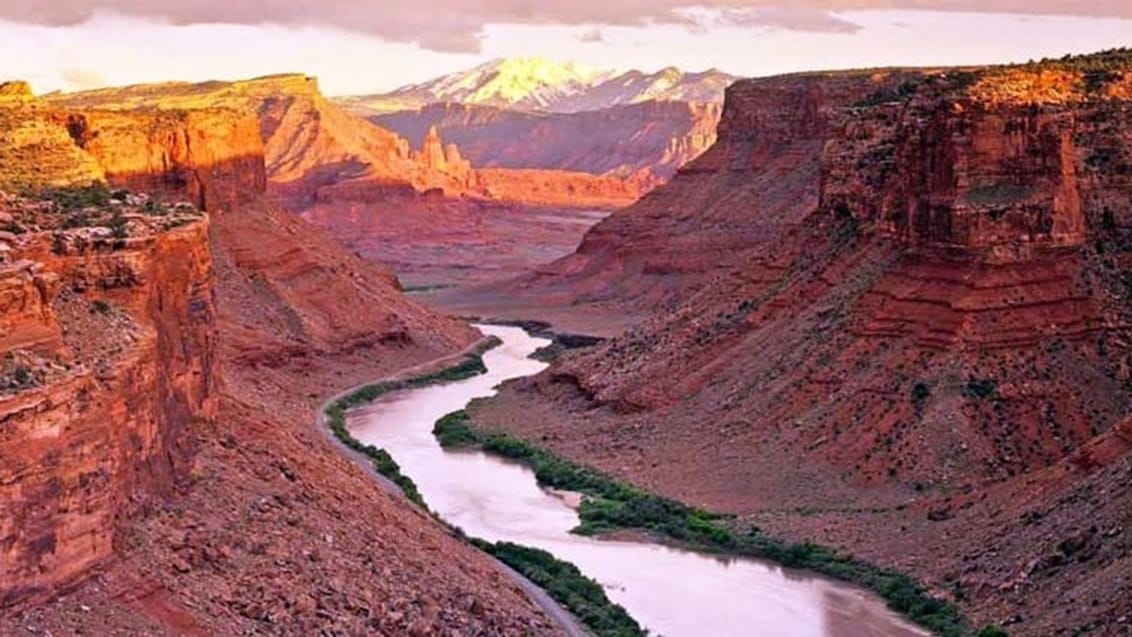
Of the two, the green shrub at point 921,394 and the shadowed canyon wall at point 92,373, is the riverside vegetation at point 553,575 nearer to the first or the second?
the shadowed canyon wall at point 92,373

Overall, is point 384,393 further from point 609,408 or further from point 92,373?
point 92,373

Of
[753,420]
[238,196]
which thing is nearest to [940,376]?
[753,420]

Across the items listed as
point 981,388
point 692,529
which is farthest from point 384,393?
point 981,388

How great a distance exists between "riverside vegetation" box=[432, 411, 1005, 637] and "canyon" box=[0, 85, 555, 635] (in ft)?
28.0

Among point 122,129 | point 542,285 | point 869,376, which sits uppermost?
point 122,129

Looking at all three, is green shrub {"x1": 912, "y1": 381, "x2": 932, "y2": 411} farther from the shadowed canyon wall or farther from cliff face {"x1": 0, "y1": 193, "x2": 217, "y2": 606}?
cliff face {"x1": 0, "y1": 193, "x2": 217, "y2": 606}

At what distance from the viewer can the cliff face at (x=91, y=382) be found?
21359 millimetres

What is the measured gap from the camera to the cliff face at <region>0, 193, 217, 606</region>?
21.4 metres

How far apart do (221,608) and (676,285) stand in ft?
235

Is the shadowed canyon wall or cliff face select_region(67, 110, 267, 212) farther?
cliff face select_region(67, 110, 267, 212)

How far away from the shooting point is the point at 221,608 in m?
24.6

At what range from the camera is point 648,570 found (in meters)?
42.2

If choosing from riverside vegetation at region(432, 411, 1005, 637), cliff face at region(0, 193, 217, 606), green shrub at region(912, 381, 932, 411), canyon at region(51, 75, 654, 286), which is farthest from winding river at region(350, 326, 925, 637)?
canyon at region(51, 75, 654, 286)

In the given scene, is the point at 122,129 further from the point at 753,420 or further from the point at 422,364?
the point at 753,420
